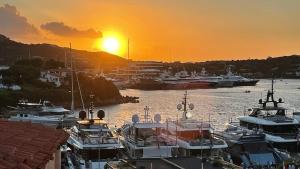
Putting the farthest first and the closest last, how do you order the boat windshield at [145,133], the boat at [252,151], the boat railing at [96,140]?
the boat at [252,151], the boat windshield at [145,133], the boat railing at [96,140]

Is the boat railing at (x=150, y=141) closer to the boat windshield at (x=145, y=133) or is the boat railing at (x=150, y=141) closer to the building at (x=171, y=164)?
the boat windshield at (x=145, y=133)

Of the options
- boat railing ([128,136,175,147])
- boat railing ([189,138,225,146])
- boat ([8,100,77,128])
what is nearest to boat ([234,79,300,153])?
boat railing ([189,138,225,146])

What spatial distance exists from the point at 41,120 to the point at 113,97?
199 ft

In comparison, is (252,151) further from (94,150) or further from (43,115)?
(43,115)

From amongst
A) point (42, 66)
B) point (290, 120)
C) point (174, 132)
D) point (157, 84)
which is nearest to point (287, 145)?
point (290, 120)

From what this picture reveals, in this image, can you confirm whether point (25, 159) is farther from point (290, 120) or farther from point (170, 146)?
point (290, 120)

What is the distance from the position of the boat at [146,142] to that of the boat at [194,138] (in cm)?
62

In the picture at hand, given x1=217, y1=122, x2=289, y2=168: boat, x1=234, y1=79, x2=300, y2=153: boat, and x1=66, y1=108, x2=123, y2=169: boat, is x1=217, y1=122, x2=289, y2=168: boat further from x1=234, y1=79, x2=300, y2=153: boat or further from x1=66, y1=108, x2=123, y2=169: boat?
x1=66, y1=108, x2=123, y2=169: boat

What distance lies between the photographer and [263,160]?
2906 centimetres

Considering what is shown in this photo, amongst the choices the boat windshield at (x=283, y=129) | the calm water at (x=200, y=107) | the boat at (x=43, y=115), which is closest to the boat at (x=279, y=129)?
Answer: the boat windshield at (x=283, y=129)

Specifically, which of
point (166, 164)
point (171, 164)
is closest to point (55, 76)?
point (166, 164)

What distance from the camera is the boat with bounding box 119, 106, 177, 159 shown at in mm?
27188

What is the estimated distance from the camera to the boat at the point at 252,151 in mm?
28984

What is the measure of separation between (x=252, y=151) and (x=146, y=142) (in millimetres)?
6375
